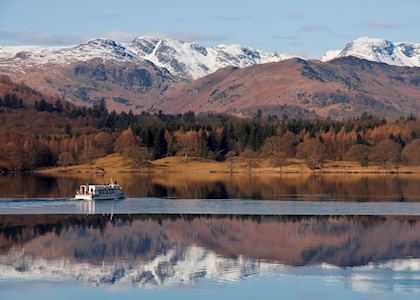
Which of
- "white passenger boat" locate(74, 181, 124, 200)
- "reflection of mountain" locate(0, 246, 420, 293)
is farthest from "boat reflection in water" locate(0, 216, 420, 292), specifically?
"white passenger boat" locate(74, 181, 124, 200)

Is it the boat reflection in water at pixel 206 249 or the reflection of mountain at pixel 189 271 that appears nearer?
the reflection of mountain at pixel 189 271

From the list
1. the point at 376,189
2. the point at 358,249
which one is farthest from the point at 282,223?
the point at 376,189

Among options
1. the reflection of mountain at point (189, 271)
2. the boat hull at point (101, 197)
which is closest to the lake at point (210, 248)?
the reflection of mountain at point (189, 271)

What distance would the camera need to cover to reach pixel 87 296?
4900 centimetres

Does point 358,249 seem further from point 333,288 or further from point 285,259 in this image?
point 333,288

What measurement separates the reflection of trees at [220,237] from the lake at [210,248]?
0.09 metres

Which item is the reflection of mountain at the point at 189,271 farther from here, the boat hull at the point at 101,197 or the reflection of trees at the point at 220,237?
the boat hull at the point at 101,197

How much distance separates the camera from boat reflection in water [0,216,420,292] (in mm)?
54844

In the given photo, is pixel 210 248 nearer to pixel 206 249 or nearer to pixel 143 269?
pixel 206 249

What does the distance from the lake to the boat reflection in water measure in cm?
7

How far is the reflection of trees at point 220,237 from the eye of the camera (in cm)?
6372

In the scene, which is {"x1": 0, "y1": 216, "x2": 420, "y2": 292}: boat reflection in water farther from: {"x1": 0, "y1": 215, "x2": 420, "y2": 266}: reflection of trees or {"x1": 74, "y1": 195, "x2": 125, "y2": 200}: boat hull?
{"x1": 74, "y1": 195, "x2": 125, "y2": 200}: boat hull

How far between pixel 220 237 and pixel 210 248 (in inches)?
248

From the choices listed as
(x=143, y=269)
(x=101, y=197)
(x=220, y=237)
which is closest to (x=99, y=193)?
(x=101, y=197)
